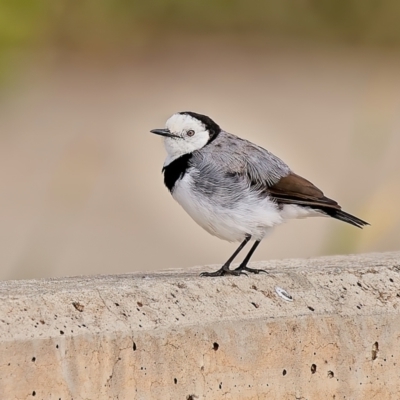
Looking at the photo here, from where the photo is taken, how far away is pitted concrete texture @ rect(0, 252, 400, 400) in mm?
2816

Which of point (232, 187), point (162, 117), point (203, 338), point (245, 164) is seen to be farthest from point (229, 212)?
point (162, 117)

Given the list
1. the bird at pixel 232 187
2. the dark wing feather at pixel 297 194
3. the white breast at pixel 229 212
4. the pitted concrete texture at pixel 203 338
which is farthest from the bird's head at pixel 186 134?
the pitted concrete texture at pixel 203 338

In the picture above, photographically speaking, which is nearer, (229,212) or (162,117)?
(229,212)

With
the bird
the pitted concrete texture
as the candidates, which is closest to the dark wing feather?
the bird

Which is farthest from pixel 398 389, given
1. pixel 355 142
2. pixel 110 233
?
pixel 110 233

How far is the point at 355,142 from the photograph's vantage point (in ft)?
12.1

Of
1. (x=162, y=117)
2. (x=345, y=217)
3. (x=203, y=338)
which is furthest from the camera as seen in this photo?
(x=162, y=117)

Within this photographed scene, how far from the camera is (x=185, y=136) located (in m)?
4.19

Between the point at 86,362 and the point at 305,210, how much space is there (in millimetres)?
1496

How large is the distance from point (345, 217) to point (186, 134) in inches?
25.7

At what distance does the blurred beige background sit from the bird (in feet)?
0.63

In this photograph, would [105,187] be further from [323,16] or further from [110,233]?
[323,16]

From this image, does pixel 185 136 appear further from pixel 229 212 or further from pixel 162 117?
pixel 162 117

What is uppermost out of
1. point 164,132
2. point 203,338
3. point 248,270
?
point 164,132
